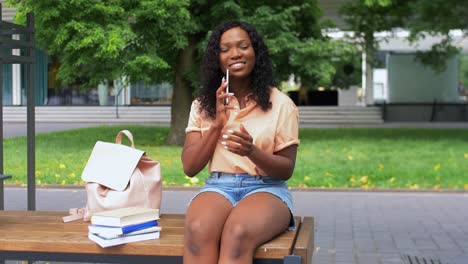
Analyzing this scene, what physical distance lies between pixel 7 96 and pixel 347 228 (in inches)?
1182

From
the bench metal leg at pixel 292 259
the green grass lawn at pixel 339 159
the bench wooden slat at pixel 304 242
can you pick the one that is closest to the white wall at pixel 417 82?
the green grass lawn at pixel 339 159

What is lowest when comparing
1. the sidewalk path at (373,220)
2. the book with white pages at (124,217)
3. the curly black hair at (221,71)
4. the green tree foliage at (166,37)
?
the sidewalk path at (373,220)

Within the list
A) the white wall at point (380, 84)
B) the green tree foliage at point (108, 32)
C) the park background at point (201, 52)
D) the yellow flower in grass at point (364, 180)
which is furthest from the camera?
the white wall at point (380, 84)

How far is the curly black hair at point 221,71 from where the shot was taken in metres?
4.04

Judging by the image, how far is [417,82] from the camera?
1337 inches

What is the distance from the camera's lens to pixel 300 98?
3381 centimetres

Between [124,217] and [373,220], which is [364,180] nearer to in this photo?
[373,220]

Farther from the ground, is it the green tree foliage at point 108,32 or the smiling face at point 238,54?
the green tree foliage at point 108,32

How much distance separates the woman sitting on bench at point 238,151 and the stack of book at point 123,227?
22 cm

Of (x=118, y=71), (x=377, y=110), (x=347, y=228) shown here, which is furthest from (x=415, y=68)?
(x=347, y=228)

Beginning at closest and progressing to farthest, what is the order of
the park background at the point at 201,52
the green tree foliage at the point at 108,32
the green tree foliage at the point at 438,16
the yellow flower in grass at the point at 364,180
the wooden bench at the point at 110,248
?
the wooden bench at the point at 110,248 → the yellow flower in grass at the point at 364,180 → the park background at the point at 201,52 → the green tree foliage at the point at 108,32 → the green tree foliage at the point at 438,16

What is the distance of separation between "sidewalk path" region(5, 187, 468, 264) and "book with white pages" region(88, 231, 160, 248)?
2.89 metres

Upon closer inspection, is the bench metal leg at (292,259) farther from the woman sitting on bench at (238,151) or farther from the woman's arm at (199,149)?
the woman's arm at (199,149)

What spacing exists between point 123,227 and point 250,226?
62 centimetres
